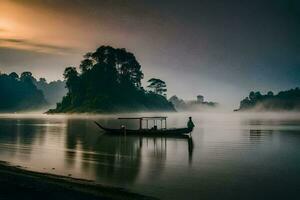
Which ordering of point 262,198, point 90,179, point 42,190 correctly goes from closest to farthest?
point 42,190 < point 262,198 < point 90,179

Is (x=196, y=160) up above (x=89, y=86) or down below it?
below

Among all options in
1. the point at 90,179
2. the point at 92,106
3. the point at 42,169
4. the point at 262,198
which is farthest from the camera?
the point at 92,106

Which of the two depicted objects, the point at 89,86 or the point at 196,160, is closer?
the point at 196,160

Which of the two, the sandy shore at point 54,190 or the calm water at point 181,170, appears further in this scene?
the calm water at point 181,170

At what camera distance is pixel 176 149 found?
42.0 m

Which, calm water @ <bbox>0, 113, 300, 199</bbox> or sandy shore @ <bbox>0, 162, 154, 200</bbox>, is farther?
calm water @ <bbox>0, 113, 300, 199</bbox>

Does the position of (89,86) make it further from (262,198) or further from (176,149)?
(262,198)

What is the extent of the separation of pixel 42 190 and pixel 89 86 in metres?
185

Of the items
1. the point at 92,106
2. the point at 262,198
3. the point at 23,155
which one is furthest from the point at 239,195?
the point at 92,106

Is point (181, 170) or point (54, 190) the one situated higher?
point (54, 190)

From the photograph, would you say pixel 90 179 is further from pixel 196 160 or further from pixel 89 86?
pixel 89 86

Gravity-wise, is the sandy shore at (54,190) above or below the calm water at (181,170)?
above

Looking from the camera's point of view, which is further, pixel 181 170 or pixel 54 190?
pixel 181 170

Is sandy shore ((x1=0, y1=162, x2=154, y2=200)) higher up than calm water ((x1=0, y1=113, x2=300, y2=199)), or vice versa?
sandy shore ((x1=0, y1=162, x2=154, y2=200))
